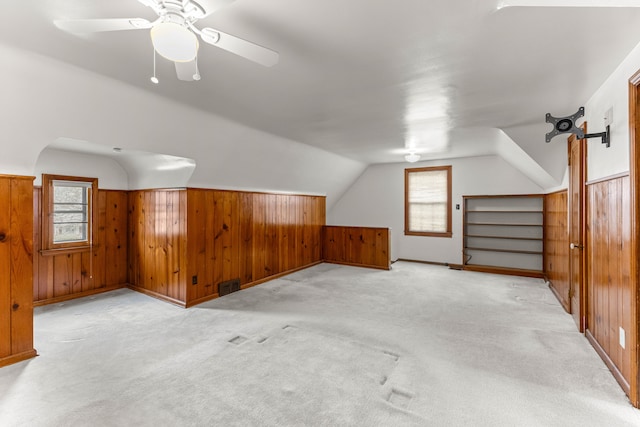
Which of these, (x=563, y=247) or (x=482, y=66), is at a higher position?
(x=482, y=66)

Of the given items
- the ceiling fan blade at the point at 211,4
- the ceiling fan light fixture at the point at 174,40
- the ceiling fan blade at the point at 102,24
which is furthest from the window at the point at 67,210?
the ceiling fan blade at the point at 211,4

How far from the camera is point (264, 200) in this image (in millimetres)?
5090

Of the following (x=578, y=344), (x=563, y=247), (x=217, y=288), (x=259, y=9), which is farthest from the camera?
(x=217, y=288)

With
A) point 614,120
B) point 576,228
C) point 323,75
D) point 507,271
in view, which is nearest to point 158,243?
point 323,75

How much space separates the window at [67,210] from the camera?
12.6ft

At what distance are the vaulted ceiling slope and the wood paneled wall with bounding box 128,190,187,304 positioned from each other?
595 mm

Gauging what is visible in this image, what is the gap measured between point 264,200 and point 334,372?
3.37 meters

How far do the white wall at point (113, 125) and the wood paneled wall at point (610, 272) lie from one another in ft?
11.6

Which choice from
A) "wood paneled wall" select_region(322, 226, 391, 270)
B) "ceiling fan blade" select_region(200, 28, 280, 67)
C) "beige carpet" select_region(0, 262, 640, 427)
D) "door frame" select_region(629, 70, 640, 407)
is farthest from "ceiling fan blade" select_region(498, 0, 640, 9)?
"wood paneled wall" select_region(322, 226, 391, 270)

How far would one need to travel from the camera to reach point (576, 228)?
3.12 meters

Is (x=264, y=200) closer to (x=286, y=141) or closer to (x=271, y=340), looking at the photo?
(x=286, y=141)

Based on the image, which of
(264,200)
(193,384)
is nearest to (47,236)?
(264,200)

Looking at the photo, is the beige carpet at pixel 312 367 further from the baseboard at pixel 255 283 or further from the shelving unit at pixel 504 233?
the shelving unit at pixel 504 233

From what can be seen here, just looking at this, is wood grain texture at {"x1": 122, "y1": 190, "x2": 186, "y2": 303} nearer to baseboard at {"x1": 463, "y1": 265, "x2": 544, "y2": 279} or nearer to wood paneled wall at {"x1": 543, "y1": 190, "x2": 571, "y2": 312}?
wood paneled wall at {"x1": 543, "y1": 190, "x2": 571, "y2": 312}
